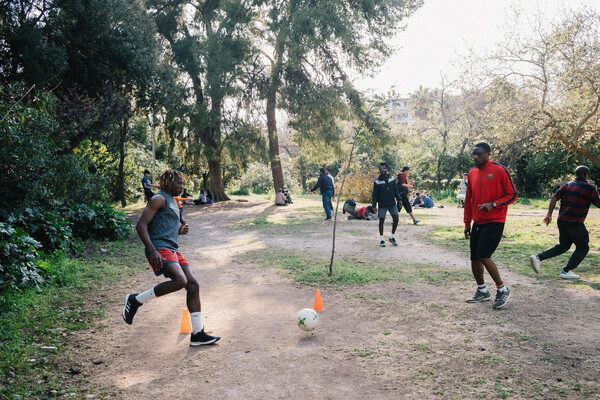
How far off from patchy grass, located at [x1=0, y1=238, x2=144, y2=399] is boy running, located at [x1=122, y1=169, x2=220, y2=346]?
91 cm

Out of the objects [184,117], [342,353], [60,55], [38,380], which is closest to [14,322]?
[38,380]

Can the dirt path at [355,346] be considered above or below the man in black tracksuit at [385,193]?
below

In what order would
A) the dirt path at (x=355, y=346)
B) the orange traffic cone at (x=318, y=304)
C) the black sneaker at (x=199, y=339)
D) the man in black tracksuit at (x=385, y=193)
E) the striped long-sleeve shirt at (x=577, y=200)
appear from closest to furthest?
the dirt path at (x=355, y=346) < the black sneaker at (x=199, y=339) < the orange traffic cone at (x=318, y=304) < the striped long-sleeve shirt at (x=577, y=200) < the man in black tracksuit at (x=385, y=193)

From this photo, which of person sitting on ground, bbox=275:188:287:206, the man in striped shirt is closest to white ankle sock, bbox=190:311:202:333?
the man in striped shirt

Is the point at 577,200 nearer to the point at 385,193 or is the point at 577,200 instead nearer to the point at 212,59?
the point at 385,193

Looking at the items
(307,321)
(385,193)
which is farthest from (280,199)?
(307,321)

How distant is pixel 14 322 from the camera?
4844mm

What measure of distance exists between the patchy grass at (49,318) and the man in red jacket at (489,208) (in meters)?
4.62

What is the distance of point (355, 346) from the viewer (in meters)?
4.39

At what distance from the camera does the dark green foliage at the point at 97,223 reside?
10.4 meters

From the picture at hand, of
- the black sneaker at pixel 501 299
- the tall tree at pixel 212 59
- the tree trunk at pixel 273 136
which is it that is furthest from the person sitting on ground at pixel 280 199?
the black sneaker at pixel 501 299

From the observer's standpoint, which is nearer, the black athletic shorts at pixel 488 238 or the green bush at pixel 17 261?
the black athletic shorts at pixel 488 238

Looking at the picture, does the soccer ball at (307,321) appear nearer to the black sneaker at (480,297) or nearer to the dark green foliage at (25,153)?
the black sneaker at (480,297)

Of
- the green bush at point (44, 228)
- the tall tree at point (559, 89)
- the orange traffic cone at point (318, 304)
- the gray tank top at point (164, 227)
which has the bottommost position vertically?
the orange traffic cone at point (318, 304)
